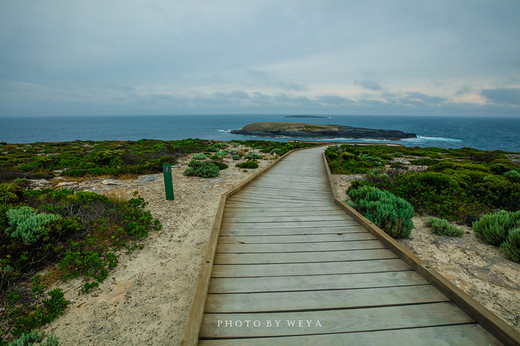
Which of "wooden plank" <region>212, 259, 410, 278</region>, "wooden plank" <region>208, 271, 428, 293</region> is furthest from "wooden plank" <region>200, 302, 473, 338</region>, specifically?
"wooden plank" <region>212, 259, 410, 278</region>

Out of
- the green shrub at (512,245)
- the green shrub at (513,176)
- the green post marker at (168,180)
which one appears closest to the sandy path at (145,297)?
the green post marker at (168,180)

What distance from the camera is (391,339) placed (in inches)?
82.0

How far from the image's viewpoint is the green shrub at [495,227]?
5.11 m

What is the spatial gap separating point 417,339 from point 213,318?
201 cm

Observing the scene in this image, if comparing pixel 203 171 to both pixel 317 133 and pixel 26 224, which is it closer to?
pixel 26 224

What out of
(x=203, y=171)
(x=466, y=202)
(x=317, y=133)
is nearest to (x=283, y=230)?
(x=466, y=202)

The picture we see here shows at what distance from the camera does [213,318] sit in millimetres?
2295

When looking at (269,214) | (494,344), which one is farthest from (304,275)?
(269,214)

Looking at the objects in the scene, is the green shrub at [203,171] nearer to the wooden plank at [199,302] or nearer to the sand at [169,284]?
the sand at [169,284]

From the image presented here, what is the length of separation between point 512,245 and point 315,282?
16.6ft

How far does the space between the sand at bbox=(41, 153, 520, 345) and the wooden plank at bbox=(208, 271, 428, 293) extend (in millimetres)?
1094

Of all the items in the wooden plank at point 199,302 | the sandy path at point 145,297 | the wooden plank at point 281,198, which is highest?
the wooden plank at point 199,302

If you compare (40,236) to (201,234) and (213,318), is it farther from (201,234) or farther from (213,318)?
(213,318)

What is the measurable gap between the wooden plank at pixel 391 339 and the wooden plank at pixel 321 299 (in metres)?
0.32
